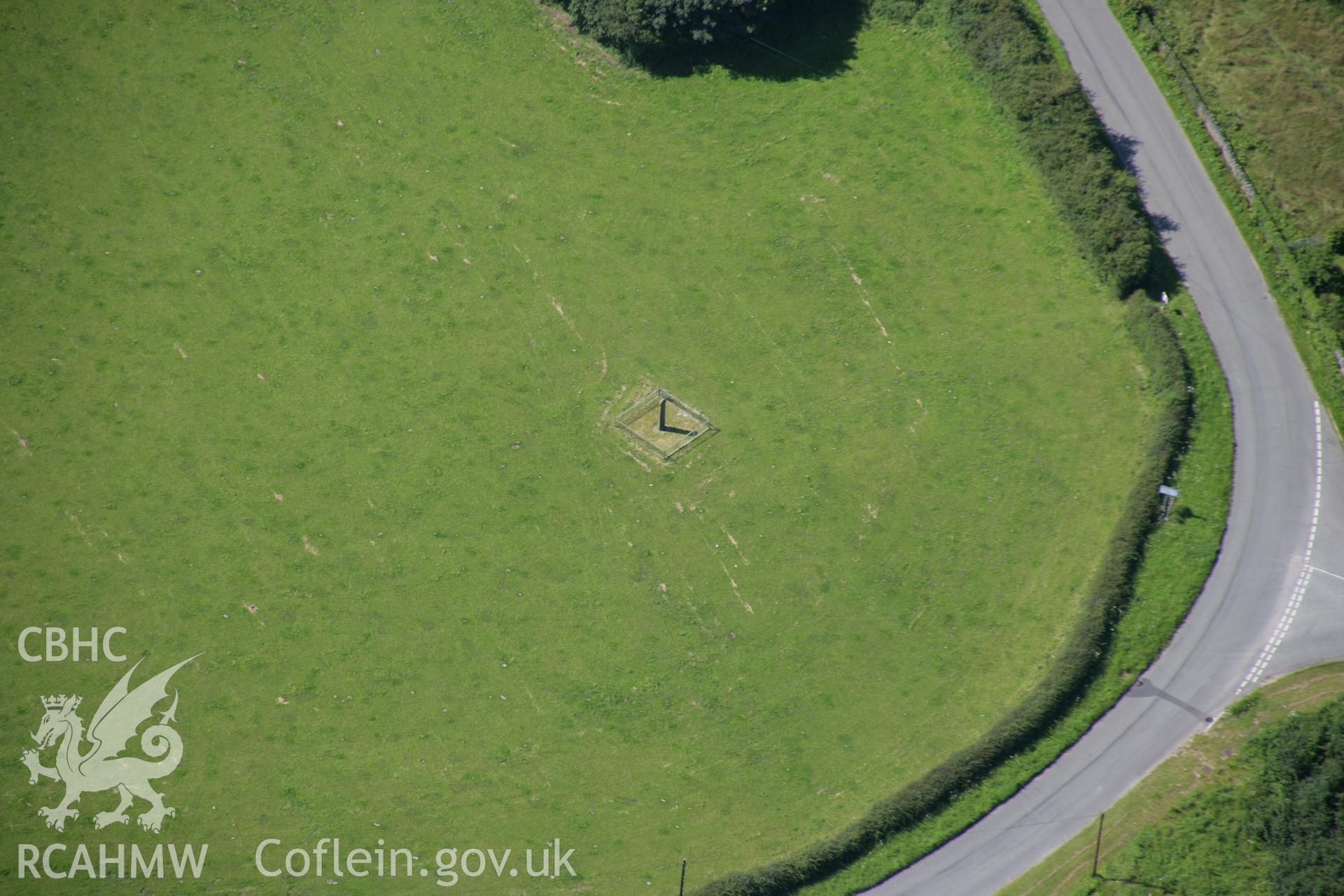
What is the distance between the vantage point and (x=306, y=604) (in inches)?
2004

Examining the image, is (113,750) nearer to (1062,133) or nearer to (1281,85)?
(1062,133)

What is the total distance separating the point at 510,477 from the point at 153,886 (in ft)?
74.4

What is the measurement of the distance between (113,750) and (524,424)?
2294 centimetres

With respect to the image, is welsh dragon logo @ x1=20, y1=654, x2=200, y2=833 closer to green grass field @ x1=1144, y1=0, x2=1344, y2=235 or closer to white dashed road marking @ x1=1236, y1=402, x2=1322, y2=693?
white dashed road marking @ x1=1236, y1=402, x2=1322, y2=693

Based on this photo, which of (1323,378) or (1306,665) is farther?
(1323,378)

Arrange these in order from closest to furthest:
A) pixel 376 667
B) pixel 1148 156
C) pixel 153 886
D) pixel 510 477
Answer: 1. pixel 153 886
2. pixel 376 667
3. pixel 510 477
4. pixel 1148 156

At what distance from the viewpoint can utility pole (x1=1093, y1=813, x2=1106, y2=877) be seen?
44.5m

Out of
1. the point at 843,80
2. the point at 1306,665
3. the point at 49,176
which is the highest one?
the point at 843,80

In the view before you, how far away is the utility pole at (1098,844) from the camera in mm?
44469

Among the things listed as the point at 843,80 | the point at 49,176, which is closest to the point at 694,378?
the point at 843,80

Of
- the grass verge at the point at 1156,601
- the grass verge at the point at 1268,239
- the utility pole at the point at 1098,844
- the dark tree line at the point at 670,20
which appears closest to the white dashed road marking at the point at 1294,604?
the grass verge at the point at 1156,601

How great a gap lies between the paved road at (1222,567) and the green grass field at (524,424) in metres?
4.01

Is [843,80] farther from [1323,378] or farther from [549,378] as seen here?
[1323,378]

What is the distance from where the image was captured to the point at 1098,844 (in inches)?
1768
